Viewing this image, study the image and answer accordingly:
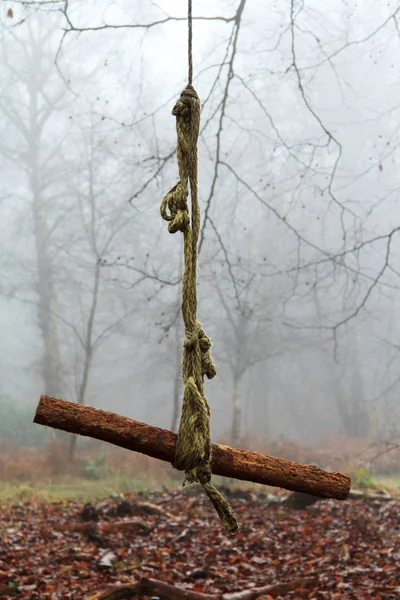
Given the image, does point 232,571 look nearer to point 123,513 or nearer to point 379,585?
point 379,585

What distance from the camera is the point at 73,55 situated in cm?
2084

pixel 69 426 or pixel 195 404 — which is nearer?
pixel 69 426

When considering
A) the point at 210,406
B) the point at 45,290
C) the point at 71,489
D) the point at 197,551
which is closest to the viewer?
the point at 197,551

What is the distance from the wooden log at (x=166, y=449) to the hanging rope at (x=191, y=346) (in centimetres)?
5

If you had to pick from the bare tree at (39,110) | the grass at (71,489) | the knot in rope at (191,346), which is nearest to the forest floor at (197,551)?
the grass at (71,489)

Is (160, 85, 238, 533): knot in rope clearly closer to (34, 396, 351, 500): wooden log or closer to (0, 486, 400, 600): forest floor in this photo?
(34, 396, 351, 500): wooden log

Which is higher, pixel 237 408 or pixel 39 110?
pixel 39 110

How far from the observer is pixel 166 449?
1.74 m

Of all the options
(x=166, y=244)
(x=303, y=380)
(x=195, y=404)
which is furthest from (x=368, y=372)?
(x=195, y=404)

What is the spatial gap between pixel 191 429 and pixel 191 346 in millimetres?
266

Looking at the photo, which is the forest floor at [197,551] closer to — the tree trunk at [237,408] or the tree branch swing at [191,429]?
the tree branch swing at [191,429]

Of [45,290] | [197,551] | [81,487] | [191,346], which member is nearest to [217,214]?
[45,290]

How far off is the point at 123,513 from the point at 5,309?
3857cm

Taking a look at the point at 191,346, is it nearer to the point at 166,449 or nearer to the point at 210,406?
the point at 166,449
